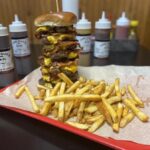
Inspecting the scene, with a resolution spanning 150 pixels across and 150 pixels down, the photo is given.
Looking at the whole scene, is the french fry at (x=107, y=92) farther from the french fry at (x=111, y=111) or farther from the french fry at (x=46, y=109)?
the french fry at (x=46, y=109)

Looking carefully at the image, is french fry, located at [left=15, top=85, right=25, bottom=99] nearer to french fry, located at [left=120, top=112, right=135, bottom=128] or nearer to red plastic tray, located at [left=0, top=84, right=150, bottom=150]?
red plastic tray, located at [left=0, top=84, right=150, bottom=150]

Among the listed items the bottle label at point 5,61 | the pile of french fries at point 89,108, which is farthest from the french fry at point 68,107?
the bottle label at point 5,61

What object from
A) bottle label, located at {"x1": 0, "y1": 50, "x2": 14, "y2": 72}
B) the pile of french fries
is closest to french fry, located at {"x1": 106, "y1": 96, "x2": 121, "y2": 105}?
the pile of french fries

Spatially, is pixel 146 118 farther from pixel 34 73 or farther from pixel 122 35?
pixel 122 35

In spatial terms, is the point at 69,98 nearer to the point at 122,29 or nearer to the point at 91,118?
the point at 91,118

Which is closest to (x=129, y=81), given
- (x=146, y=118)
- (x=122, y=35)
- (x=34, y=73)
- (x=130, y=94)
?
(x=130, y=94)

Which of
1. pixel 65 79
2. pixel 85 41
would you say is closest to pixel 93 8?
pixel 85 41
